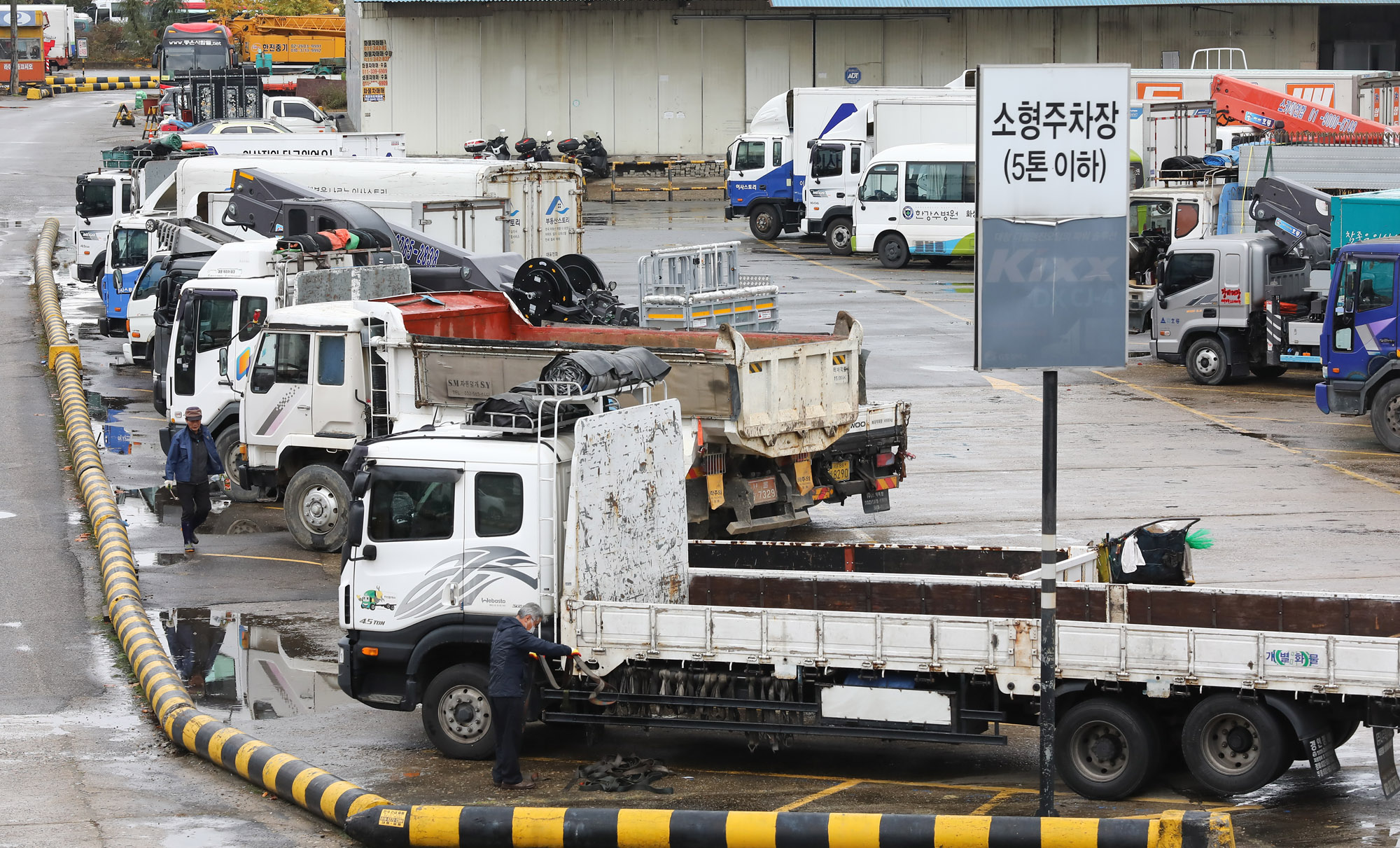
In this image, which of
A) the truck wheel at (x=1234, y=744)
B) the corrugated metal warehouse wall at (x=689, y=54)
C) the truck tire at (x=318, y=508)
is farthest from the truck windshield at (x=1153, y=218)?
the corrugated metal warehouse wall at (x=689, y=54)

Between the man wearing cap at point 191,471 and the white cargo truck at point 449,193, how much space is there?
11.7m

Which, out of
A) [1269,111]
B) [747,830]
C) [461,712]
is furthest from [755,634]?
[1269,111]

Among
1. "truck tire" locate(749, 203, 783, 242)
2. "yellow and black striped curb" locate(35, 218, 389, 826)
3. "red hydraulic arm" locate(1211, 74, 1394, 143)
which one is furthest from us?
"truck tire" locate(749, 203, 783, 242)

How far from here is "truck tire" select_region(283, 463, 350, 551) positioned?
17.7 meters

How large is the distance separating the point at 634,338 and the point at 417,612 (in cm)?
723

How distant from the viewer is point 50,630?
15.0 metres

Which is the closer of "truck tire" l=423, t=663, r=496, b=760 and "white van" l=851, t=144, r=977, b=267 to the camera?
"truck tire" l=423, t=663, r=496, b=760

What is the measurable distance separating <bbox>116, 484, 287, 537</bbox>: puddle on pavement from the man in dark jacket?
27.0 ft

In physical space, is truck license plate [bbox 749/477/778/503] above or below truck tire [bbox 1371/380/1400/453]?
below

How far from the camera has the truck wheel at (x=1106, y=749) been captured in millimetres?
10484

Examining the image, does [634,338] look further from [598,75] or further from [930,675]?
[598,75]

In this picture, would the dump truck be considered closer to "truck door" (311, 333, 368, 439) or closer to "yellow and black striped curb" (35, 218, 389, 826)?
"truck door" (311, 333, 368, 439)

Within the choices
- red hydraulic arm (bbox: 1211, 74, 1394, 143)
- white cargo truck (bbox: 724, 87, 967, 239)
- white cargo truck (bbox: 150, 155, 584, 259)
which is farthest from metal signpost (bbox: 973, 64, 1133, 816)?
red hydraulic arm (bbox: 1211, 74, 1394, 143)

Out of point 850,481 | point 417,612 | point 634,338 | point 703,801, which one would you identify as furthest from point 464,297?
point 703,801
